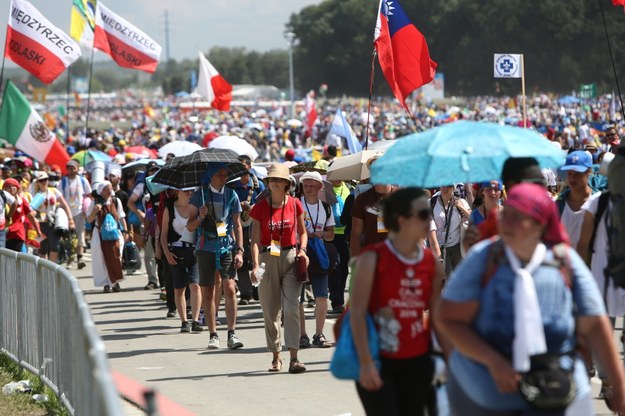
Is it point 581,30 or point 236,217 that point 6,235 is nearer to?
point 236,217

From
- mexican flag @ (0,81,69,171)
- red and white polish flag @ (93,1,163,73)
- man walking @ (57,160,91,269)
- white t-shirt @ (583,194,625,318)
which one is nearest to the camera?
white t-shirt @ (583,194,625,318)

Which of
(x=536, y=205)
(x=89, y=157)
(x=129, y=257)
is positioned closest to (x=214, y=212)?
(x=129, y=257)

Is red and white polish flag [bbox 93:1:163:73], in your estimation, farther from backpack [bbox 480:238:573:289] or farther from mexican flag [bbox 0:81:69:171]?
backpack [bbox 480:238:573:289]

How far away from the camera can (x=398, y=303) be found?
544 centimetres

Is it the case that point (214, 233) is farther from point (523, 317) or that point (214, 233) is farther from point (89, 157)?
point (89, 157)

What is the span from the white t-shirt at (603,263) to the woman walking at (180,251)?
5168 millimetres

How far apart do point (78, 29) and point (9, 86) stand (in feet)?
32.6

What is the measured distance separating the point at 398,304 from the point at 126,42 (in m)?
21.0

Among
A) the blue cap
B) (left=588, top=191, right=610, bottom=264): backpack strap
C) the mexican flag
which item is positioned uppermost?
the mexican flag

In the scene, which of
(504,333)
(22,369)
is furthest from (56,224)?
(504,333)

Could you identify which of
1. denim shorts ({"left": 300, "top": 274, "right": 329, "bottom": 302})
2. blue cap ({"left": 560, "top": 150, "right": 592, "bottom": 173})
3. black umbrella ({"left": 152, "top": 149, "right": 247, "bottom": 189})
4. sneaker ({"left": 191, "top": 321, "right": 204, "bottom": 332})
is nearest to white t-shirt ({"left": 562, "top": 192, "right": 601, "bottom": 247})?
blue cap ({"left": 560, "top": 150, "right": 592, "bottom": 173})

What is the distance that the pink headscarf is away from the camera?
15.1 feet

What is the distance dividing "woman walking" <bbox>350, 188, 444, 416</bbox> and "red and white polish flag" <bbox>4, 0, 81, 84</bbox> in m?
16.7

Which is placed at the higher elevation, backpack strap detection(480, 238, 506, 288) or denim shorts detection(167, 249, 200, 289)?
denim shorts detection(167, 249, 200, 289)
